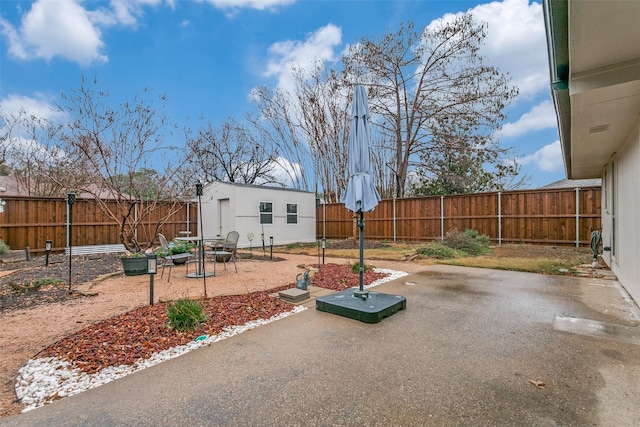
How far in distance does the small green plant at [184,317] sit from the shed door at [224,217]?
28.5 ft

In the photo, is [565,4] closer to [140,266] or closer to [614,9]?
[614,9]

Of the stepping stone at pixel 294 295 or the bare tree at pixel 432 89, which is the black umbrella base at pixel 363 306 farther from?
the bare tree at pixel 432 89

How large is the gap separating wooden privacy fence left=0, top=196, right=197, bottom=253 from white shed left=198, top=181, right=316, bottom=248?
8.09ft

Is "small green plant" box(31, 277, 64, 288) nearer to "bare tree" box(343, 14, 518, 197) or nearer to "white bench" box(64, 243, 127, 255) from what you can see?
"white bench" box(64, 243, 127, 255)

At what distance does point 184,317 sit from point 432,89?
15.7 metres

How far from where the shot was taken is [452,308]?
391 cm

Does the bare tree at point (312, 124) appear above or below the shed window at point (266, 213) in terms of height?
above

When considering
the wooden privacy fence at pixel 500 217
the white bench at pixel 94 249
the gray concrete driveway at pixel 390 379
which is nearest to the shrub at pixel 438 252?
the wooden privacy fence at pixel 500 217

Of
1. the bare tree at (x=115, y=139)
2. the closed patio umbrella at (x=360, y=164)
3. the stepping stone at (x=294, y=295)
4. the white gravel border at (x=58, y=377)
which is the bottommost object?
the white gravel border at (x=58, y=377)

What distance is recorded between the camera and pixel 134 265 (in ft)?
20.3

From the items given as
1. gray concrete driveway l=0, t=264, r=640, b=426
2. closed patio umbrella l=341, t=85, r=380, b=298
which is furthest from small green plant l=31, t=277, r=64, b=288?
closed patio umbrella l=341, t=85, r=380, b=298

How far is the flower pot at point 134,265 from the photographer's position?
614cm

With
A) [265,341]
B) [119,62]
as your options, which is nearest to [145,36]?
[119,62]

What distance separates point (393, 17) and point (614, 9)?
1466cm
